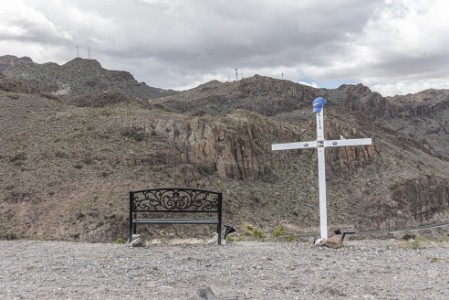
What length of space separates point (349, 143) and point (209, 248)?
12.0 ft

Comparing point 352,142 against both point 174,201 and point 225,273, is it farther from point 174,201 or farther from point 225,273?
point 225,273

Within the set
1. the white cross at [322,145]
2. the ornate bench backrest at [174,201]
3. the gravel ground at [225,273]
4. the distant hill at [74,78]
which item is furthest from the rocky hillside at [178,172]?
the distant hill at [74,78]

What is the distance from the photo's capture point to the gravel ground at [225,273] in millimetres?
5902

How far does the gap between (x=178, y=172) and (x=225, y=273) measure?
30084mm

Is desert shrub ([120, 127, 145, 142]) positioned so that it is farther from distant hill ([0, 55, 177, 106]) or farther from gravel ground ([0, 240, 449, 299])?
distant hill ([0, 55, 177, 106])

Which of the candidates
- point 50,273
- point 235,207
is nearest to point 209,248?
point 50,273

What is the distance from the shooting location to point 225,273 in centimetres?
698

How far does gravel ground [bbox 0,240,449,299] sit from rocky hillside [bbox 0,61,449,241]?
14480 mm

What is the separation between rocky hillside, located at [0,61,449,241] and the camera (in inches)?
1078

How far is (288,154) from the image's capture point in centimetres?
4947

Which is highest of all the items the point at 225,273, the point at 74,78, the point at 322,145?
the point at 74,78

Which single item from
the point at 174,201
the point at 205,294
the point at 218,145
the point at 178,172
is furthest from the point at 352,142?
the point at 218,145

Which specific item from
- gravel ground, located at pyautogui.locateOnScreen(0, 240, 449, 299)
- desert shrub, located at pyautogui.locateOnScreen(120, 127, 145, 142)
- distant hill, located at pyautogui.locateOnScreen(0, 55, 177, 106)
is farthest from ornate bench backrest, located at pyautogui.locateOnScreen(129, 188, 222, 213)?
distant hill, located at pyautogui.locateOnScreen(0, 55, 177, 106)

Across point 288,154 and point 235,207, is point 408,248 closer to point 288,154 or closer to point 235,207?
point 235,207
